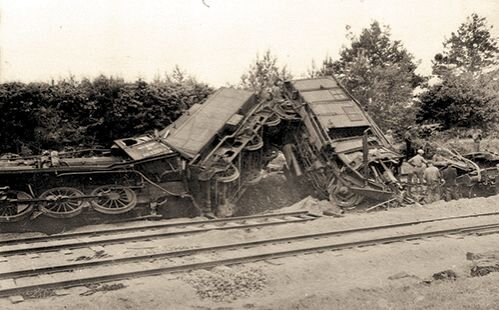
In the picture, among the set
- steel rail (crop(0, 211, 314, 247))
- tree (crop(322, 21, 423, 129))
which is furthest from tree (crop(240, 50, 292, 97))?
steel rail (crop(0, 211, 314, 247))

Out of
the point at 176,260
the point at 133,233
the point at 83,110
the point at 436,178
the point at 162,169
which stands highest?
the point at 83,110

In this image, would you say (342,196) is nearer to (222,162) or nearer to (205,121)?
(222,162)

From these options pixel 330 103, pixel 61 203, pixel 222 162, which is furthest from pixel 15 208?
pixel 330 103

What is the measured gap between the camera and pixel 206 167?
1327 centimetres

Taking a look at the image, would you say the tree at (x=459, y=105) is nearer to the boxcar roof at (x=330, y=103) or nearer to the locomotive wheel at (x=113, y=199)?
→ the boxcar roof at (x=330, y=103)

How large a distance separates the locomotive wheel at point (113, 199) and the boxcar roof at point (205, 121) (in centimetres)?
180

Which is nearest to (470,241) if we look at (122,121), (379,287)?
(379,287)

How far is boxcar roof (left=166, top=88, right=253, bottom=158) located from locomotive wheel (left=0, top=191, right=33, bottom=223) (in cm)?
377

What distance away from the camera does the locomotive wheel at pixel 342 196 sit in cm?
1388

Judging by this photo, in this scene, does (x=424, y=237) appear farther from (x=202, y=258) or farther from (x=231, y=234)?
(x=202, y=258)

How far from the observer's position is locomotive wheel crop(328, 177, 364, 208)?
1388 cm

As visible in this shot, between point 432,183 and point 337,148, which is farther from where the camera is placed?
point 432,183

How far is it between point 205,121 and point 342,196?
4053 mm

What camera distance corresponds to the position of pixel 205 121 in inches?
568
